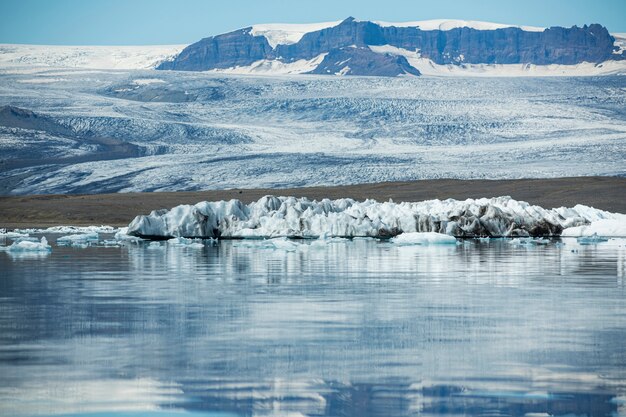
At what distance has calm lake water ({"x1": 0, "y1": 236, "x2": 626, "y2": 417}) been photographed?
560 centimetres

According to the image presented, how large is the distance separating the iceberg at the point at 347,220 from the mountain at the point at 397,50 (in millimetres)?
116273

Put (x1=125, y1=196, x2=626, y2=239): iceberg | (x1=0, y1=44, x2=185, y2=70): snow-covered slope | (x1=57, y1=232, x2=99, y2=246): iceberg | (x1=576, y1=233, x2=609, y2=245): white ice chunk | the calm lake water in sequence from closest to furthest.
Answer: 1. the calm lake water
2. (x1=57, y1=232, x2=99, y2=246): iceberg
3. (x1=576, y1=233, x2=609, y2=245): white ice chunk
4. (x1=125, y1=196, x2=626, y2=239): iceberg
5. (x1=0, y1=44, x2=185, y2=70): snow-covered slope

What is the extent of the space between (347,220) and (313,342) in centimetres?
1790

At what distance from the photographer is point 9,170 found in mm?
54531

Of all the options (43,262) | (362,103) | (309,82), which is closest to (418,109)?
(362,103)

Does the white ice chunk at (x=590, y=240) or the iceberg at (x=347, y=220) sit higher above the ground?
the iceberg at (x=347, y=220)

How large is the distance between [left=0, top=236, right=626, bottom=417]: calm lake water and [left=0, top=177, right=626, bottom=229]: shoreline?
72.5ft

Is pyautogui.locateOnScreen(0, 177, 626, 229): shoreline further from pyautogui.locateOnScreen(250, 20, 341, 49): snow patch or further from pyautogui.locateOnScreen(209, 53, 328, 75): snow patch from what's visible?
pyautogui.locateOnScreen(250, 20, 341, 49): snow patch

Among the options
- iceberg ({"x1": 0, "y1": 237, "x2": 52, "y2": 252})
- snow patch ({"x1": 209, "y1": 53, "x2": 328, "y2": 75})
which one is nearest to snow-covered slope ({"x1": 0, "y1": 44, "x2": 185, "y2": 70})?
snow patch ({"x1": 209, "y1": 53, "x2": 328, "y2": 75})

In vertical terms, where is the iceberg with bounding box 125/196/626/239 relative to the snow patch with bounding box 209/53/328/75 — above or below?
below

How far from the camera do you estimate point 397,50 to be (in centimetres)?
16400

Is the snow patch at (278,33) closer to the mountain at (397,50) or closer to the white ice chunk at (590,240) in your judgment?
the mountain at (397,50)

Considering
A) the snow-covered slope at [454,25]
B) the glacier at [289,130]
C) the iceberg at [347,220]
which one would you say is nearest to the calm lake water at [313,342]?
the iceberg at [347,220]

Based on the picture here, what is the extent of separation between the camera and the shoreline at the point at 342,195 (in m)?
36.2
